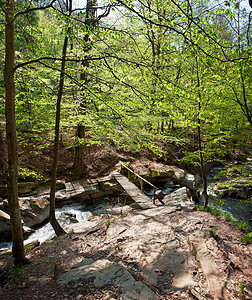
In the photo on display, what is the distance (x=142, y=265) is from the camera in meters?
3.34

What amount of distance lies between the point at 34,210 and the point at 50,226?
973mm

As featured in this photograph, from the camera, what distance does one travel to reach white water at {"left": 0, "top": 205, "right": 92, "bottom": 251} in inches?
245

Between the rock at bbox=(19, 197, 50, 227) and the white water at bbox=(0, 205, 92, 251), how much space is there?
0.36m

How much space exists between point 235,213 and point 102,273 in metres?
8.58

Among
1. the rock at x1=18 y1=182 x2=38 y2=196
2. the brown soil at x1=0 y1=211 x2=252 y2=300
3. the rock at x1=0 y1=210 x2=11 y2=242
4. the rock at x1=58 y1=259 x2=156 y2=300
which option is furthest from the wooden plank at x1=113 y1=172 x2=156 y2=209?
the rock at x1=0 y1=210 x2=11 y2=242

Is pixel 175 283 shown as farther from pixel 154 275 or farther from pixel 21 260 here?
pixel 21 260

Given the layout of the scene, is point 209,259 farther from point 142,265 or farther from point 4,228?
point 4,228

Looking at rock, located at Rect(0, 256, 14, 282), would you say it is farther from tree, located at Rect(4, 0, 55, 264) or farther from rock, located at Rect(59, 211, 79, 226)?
rock, located at Rect(59, 211, 79, 226)

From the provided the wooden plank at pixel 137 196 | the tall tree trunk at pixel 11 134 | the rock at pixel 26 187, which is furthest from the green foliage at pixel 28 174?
the wooden plank at pixel 137 196

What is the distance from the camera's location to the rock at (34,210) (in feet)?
23.4

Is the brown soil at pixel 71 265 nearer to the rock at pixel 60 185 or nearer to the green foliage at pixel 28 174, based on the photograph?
the green foliage at pixel 28 174

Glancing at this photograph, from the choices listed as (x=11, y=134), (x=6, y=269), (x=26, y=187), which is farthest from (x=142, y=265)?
(x=26, y=187)

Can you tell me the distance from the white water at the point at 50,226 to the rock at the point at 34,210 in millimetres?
364

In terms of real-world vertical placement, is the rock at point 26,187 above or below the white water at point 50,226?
above
